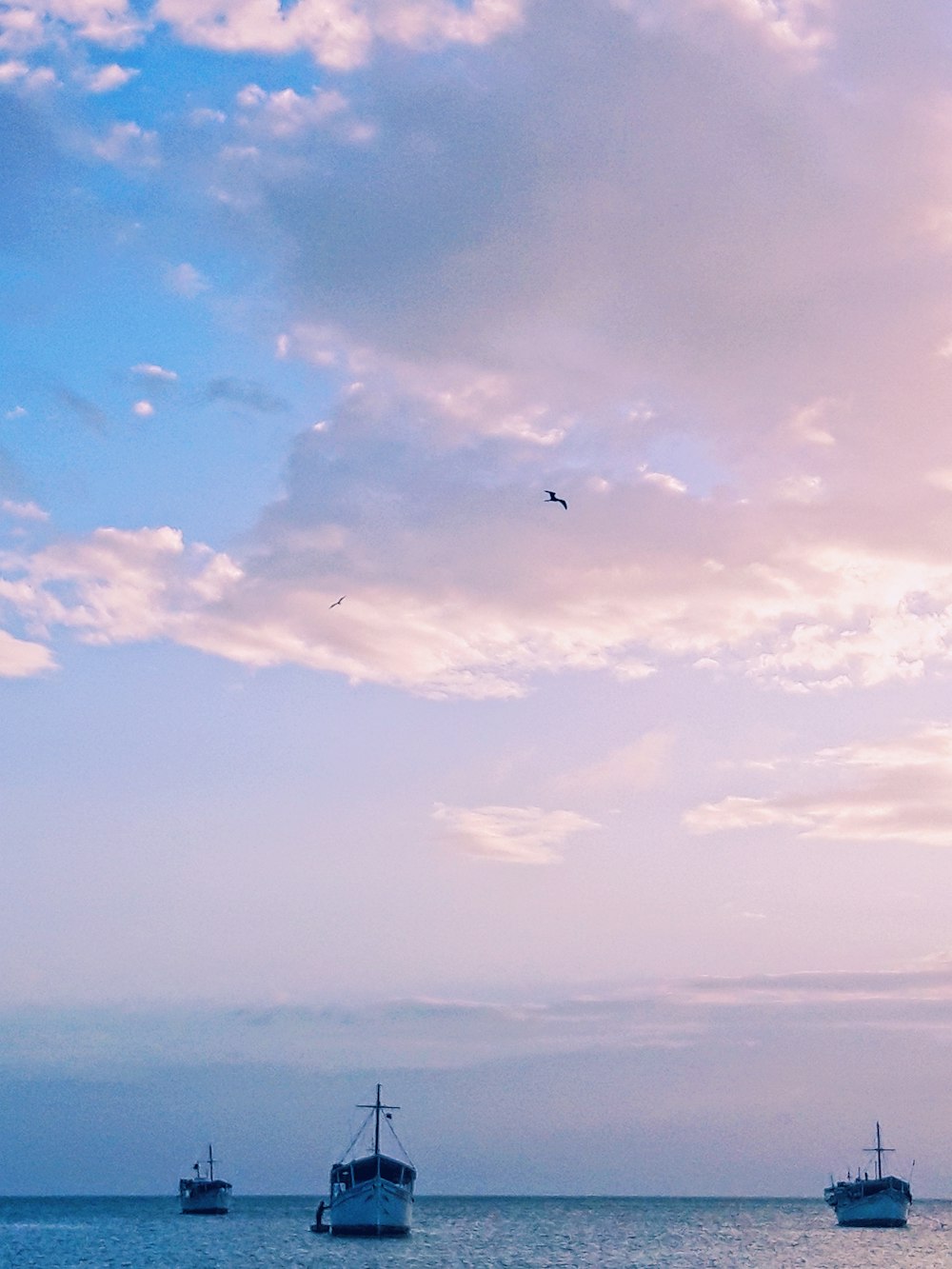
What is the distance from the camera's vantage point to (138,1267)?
124312mm

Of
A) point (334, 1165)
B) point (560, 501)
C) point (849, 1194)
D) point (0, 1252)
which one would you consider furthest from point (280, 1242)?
point (560, 501)

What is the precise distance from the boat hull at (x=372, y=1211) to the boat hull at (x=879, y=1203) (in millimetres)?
78323

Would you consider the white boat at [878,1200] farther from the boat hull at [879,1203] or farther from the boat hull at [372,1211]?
the boat hull at [372,1211]

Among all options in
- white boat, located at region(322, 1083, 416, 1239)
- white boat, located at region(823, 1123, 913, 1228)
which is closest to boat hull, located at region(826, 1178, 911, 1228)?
white boat, located at region(823, 1123, 913, 1228)

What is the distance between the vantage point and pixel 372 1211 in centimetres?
14388

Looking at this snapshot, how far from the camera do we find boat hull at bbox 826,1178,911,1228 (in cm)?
19300

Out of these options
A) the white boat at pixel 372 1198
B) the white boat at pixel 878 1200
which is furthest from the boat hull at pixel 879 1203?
the white boat at pixel 372 1198

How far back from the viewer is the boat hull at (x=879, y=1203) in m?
193

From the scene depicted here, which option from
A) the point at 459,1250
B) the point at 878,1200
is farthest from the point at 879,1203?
the point at 459,1250

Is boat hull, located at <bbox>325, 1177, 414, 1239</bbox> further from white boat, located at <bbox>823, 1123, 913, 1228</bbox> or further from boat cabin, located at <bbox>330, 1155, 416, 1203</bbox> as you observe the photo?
white boat, located at <bbox>823, 1123, 913, 1228</bbox>

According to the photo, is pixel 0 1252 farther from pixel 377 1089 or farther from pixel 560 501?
pixel 560 501

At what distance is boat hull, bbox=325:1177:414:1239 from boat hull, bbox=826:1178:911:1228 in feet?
257

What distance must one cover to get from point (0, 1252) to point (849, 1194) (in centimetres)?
11380

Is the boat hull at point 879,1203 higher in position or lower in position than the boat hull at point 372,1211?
lower
